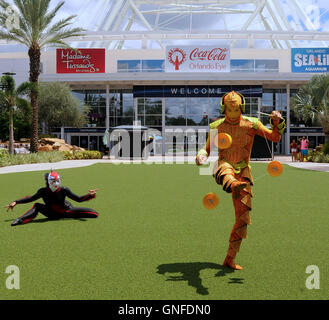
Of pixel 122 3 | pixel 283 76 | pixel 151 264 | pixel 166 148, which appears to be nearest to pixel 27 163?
pixel 166 148

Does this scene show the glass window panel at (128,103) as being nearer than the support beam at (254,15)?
Yes

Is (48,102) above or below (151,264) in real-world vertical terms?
above

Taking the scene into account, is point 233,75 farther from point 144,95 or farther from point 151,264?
point 151,264

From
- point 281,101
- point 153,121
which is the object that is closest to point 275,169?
point 153,121

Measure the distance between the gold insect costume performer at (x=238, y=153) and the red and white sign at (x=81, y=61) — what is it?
38.5 metres

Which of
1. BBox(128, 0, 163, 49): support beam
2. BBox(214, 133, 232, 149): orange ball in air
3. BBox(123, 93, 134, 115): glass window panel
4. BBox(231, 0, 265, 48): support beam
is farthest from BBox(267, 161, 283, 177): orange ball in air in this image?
BBox(128, 0, 163, 49): support beam

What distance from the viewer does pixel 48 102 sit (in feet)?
130

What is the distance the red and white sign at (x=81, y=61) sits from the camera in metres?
41.6

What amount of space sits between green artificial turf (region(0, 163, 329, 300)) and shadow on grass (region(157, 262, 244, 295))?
0.01 metres

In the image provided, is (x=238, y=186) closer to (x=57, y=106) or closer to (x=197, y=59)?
(x=197, y=59)

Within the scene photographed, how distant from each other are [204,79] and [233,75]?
296 centimetres

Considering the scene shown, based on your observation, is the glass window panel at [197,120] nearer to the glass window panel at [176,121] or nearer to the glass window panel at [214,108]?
the glass window panel at [176,121]

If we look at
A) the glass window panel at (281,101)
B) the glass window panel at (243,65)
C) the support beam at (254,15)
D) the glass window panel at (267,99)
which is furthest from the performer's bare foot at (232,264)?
the support beam at (254,15)
